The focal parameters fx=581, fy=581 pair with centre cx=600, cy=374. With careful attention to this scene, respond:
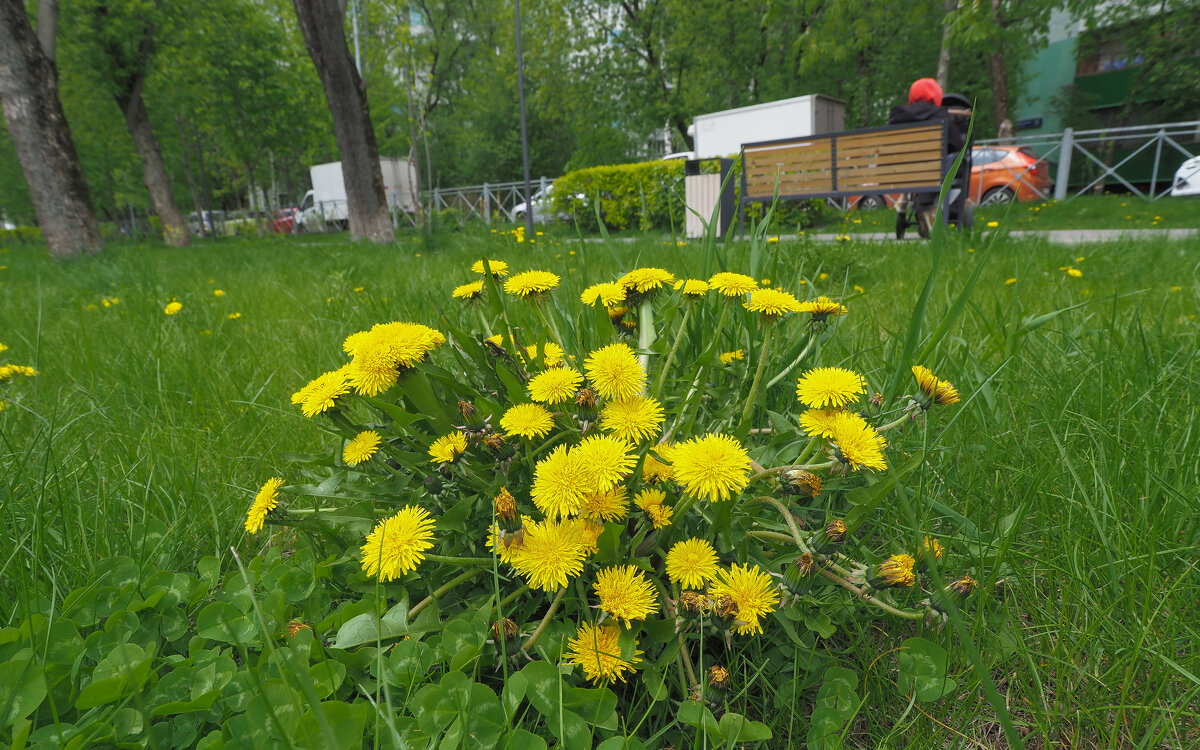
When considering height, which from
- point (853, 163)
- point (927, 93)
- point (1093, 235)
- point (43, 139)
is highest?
point (43, 139)

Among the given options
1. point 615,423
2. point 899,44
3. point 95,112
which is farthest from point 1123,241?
point 95,112

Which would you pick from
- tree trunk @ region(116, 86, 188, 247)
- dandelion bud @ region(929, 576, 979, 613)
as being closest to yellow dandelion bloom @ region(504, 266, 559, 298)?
dandelion bud @ region(929, 576, 979, 613)

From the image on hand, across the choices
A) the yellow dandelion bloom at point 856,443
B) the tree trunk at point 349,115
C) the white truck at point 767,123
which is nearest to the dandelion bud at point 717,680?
the yellow dandelion bloom at point 856,443

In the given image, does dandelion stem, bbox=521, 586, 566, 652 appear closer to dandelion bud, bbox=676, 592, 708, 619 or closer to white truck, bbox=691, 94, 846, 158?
dandelion bud, bbox=676, 592, 708, 619

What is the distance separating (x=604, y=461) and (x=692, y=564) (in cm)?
17

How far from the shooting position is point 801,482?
28.7 inches

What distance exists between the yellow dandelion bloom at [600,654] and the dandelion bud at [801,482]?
0.27 meters

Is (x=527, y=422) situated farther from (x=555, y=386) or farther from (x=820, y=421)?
(x=820, y=421)

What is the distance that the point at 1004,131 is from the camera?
1390 cm

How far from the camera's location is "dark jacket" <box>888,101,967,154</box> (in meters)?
5.29

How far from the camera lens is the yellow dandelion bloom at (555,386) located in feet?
2.57

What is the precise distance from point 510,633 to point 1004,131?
17545 mm

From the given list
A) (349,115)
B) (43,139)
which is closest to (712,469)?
(349,115)

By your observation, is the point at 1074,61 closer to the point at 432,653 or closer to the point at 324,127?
the point at 324,127
